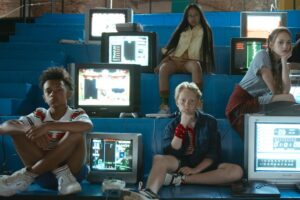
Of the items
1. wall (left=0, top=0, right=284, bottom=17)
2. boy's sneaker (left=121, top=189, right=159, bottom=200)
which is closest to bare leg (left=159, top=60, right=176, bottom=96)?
boy's sneaker (left=121, top=189, right=159, bottom=200)

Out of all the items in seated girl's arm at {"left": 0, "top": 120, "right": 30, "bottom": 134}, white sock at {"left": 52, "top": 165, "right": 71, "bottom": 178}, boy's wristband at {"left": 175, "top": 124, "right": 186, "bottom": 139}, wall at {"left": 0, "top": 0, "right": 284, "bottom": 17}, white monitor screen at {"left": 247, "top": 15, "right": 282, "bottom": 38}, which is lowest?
white sock at {"left": 52, "top": 165, "right": 71, "bottom": 178}

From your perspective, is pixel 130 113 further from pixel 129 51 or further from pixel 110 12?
pixel 110 12

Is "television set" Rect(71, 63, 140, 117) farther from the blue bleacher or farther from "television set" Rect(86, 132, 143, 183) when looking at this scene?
"television set" Rect(86, 132, 143, 183)

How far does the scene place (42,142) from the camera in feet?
12.7

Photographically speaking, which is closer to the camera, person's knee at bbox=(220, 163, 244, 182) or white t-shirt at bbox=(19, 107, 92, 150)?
white t-shirt at bbox=(19, 107, 92, 150)

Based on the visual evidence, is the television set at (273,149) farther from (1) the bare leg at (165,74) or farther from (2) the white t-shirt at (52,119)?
(1) the bare leg at (165,74)

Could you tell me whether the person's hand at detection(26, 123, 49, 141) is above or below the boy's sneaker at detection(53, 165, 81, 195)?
above

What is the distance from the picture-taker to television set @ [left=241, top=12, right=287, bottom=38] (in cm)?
694

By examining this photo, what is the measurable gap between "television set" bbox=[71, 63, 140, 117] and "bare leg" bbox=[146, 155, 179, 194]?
111cm

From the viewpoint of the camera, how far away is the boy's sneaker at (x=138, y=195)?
349cm

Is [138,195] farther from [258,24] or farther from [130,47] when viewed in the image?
[258,24]

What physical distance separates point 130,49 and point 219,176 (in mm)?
2400

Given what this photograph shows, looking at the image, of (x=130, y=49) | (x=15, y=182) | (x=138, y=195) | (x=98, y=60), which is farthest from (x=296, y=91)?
(x=98, y=60)

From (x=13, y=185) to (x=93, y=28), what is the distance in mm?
3925
